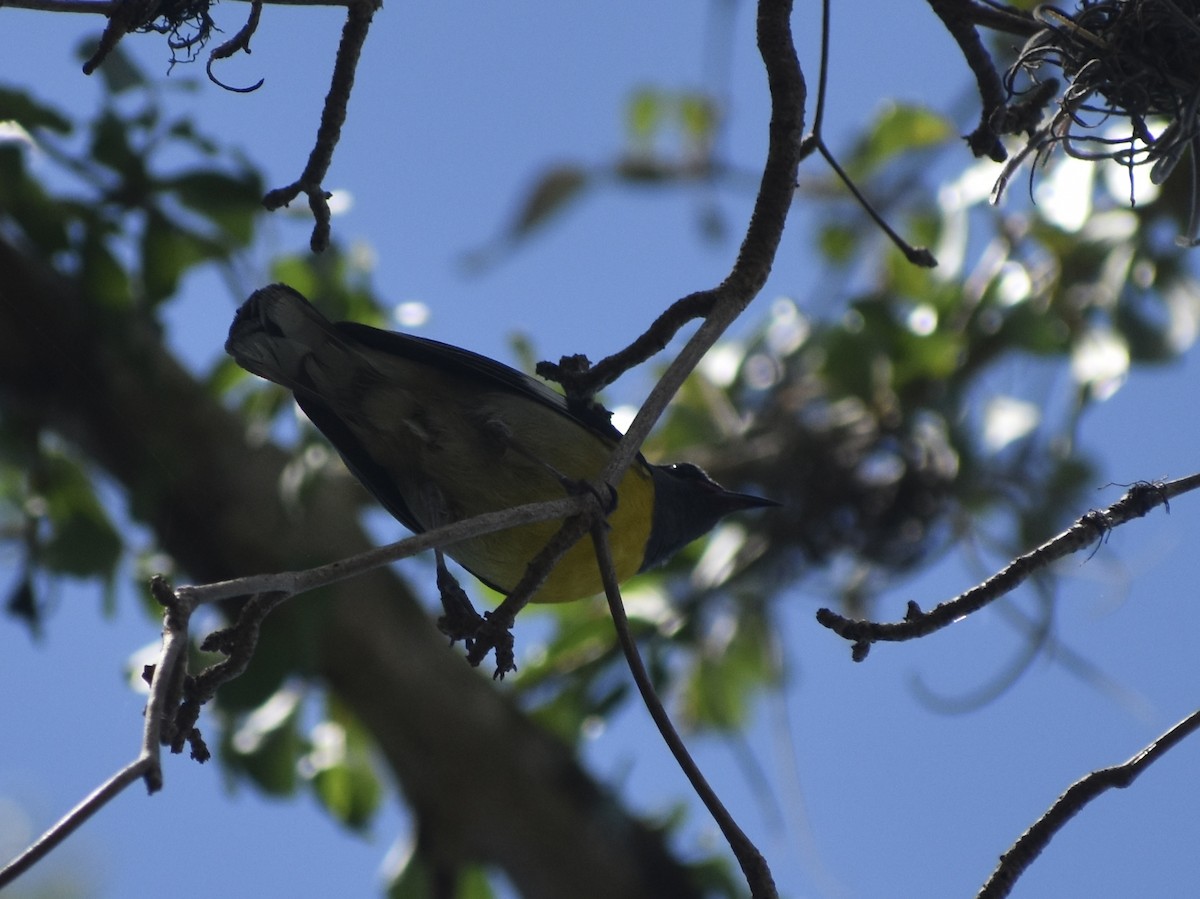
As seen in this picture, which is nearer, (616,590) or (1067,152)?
(616,590)

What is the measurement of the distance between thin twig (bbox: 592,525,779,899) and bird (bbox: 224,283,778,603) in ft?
3.98

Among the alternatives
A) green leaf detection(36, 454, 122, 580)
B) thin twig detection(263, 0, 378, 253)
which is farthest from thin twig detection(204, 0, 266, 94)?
green leaf detection(36, 454, 122, 580)

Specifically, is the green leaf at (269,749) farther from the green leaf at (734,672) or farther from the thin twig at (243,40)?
the thin twig at (243,40)

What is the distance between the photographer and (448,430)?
3.12 m

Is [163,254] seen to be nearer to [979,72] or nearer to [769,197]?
[769,197]

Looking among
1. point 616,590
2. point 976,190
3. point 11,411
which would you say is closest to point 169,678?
point 616,590

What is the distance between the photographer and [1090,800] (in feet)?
5.19

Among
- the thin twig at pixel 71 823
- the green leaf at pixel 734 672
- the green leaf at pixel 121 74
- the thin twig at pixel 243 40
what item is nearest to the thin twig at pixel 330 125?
the thin twig at pixel 243 40

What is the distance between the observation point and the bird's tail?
9.23 ft

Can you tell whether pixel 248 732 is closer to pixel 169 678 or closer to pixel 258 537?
pixel 258 537

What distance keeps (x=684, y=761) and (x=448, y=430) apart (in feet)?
5.58

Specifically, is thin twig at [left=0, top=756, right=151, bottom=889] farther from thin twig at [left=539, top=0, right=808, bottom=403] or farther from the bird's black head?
the bird's black head

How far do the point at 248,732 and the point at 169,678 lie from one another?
4.37 meters

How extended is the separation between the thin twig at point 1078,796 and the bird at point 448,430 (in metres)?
1.49
